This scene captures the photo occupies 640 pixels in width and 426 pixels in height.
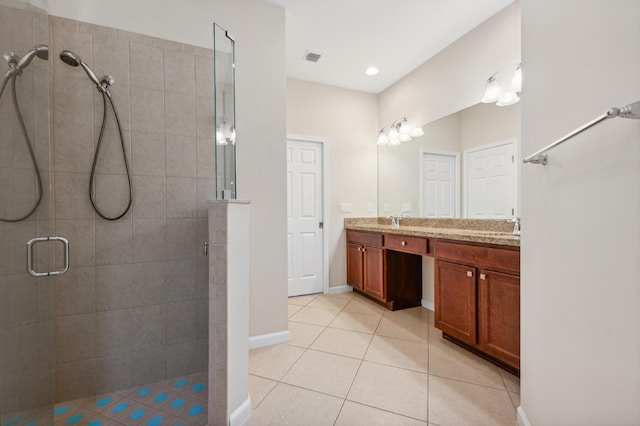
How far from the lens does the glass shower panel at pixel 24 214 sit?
0.99 m

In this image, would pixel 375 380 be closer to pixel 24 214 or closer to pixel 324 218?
pixel 24 214

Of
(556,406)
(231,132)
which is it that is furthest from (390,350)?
(231,132)

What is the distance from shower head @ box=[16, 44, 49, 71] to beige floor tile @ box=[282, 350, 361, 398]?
6.74 ft

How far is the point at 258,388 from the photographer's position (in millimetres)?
1702

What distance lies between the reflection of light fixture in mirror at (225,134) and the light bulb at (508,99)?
2.21m

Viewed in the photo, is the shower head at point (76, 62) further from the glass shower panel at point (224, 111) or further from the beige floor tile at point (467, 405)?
the beige floor tile at point (467, 405)

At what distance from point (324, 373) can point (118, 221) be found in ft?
5.38

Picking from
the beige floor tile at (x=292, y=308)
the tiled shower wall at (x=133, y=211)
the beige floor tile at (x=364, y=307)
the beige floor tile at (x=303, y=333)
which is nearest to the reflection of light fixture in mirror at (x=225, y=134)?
the tiled shower wall at (x=133, y=211)

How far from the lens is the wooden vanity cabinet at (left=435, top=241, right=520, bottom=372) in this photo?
1.75 m

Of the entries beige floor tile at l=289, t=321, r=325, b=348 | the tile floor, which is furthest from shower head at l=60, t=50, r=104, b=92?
beige floor tile at l=289, t=321, r=325, b=348

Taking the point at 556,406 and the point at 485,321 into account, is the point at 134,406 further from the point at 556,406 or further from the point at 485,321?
the point at 485,321

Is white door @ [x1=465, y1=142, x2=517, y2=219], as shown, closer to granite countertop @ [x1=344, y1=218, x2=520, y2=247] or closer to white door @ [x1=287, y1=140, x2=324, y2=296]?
granite countertop @ [x1=344, y1=218, x2=520, y2=247]

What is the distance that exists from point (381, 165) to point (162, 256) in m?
2.96

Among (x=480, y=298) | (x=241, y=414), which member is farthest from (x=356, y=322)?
(x=241, y=414)
